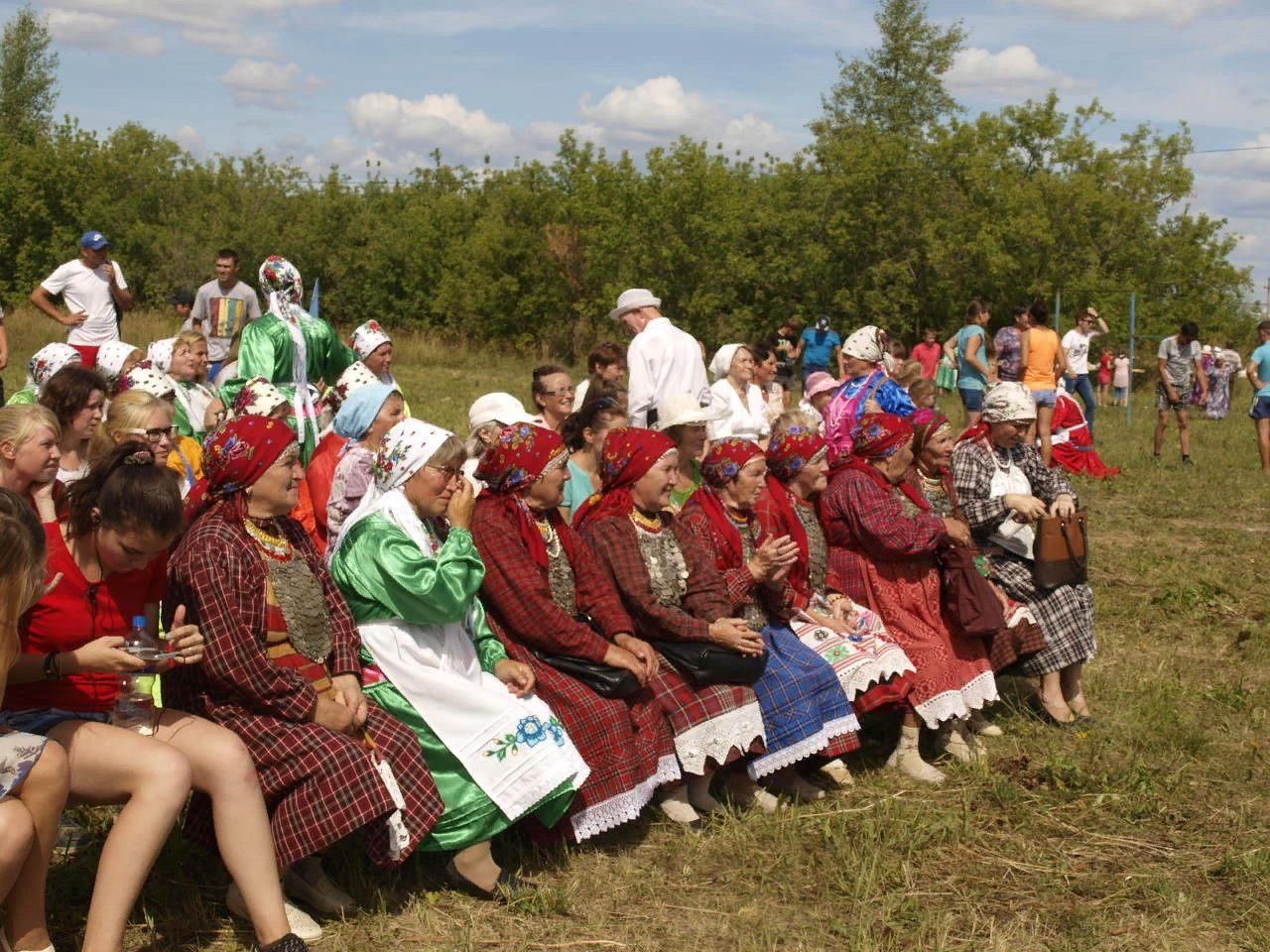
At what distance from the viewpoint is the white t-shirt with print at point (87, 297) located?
10.4 m

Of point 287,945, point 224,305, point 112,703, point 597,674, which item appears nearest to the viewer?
point 287,945

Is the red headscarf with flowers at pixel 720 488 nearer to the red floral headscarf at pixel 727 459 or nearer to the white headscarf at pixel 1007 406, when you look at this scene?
the red floral headscarf at pixel 727 459

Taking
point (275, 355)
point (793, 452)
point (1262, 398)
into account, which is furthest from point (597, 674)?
point (1262, 398)

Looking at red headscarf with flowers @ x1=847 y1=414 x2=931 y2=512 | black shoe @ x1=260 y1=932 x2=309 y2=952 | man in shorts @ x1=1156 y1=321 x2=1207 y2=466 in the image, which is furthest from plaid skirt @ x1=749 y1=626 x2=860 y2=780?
man in shorts @ x1=1156 y1=321 x2=1207 y2=466

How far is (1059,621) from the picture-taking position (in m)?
6.23

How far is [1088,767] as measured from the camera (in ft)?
18.3

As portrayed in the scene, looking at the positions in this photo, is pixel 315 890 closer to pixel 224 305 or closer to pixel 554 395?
pixel 554 395

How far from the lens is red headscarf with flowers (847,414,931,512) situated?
19.5ft

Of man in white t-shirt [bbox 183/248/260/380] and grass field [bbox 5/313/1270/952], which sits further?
man in white t-shirt [bbox 183/248/260/380]

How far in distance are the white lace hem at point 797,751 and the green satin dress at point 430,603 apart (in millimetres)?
1015

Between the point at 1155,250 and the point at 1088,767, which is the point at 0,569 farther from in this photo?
the point at 1155,250

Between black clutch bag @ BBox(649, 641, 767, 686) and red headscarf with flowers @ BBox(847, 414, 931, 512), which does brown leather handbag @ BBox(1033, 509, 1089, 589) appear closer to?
red headscarf with flowers @ BBox(847, 414, 931, 512)

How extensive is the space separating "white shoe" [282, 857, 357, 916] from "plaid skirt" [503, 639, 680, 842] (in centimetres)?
82

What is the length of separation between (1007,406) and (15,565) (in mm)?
4573
